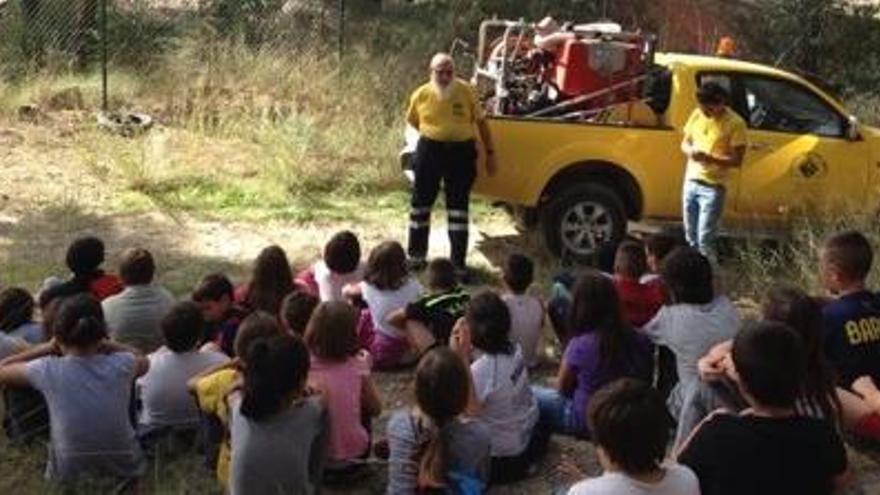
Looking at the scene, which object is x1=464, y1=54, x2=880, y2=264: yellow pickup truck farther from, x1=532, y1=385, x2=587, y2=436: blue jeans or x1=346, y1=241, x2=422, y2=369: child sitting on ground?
x1=532, y1=385, x2=587, y2=436: blue jeans

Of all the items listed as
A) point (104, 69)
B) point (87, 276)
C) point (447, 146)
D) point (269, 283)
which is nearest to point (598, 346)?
point (269, 283)

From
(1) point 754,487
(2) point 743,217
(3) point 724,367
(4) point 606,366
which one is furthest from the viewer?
(2) point 743,217

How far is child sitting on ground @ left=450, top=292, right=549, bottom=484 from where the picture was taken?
572 centimetres

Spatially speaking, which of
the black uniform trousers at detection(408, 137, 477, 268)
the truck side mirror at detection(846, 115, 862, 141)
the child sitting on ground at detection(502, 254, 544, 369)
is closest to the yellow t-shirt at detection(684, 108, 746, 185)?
the truck side mirror at detection(846, 115, 862, 141)

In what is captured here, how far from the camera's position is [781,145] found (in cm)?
959

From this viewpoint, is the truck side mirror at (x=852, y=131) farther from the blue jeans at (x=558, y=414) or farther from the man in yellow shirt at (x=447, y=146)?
the blue jeans at (x=558, y=414)

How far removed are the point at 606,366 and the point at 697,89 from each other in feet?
13.4

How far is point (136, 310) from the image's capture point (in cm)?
669

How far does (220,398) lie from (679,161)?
5.25 m

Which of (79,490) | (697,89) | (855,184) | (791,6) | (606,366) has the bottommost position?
(79,490)

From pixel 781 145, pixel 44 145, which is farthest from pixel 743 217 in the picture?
pixel 44 145

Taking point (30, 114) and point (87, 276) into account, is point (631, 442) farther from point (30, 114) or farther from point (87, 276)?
point (30, 114)

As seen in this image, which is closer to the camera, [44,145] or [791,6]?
[44,145]

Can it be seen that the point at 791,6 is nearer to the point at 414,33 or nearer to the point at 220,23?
the point at 414,33
